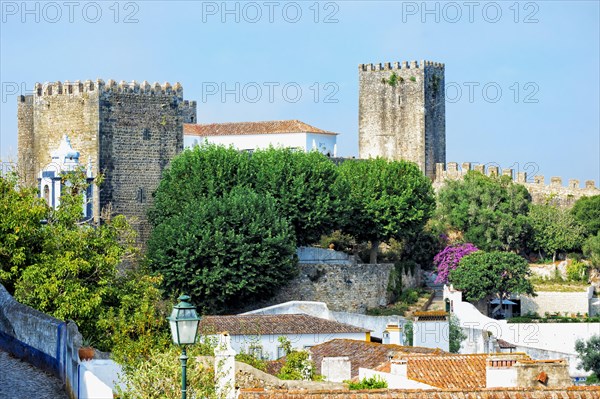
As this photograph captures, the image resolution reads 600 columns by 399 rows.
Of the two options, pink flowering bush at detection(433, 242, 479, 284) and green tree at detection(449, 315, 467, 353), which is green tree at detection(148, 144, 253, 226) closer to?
pink flowering bush at detection(433, 242, 479, 284)

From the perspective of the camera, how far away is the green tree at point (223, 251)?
1930 inches

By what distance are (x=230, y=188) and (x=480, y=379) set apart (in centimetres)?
2841

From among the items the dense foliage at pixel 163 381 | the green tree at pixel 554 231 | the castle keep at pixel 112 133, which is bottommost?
the dense foliage at pixel 163 381

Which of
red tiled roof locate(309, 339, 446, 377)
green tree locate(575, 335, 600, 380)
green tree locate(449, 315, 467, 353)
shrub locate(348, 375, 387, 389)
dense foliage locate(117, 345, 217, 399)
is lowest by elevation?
green tree locate(575, 335, 600, 380)

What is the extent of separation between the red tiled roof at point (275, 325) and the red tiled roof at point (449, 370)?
1413cm

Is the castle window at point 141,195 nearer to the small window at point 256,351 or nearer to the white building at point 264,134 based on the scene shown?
the white building at point 264,134

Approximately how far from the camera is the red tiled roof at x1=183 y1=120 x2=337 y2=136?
6644cm

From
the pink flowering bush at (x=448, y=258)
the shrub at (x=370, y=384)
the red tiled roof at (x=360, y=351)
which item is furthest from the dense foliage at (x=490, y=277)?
the shrub at (x=370, y=384)

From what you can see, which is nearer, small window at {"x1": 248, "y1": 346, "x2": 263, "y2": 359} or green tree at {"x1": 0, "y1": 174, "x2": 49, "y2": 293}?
green tree at {"x1": 0, "y1": 174, "x2": 49, "y2": 293}

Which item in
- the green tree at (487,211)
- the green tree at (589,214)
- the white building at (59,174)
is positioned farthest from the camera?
the green tree at (589,214)

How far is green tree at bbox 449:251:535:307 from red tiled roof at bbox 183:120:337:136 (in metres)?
12.9

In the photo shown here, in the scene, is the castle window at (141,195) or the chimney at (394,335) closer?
the chimney at (394,335)

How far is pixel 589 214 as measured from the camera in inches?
2606

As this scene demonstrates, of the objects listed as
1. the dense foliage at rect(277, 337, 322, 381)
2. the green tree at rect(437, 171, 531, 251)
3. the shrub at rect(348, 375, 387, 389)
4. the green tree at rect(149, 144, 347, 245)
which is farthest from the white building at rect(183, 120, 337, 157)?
the shrub at rect(348, 375, 387, 389)
